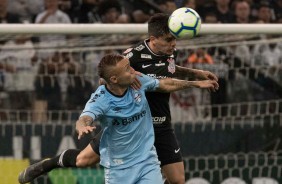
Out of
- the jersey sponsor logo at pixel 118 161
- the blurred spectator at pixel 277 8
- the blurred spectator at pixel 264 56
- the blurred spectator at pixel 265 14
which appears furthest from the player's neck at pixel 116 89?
the blurred spectator at pixel 277 8

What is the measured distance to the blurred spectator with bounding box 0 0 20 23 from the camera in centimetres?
1044

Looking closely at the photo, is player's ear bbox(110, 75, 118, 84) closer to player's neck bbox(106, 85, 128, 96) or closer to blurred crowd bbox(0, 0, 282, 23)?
player's neck bbox(106, 85, 128, 96)

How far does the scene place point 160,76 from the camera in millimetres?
7172

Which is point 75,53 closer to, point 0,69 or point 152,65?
point 0,69

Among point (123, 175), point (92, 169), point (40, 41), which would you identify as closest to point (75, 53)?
point (40, 41)

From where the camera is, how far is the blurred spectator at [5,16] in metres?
10.4

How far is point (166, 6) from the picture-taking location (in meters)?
11.4

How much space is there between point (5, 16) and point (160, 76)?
12.7 feet

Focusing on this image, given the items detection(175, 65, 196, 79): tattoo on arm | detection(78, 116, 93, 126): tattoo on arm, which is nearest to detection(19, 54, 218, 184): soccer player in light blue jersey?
detection(78, 116, 93, 126): tattoo on arm

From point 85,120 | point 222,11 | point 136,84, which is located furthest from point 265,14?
point 85,120

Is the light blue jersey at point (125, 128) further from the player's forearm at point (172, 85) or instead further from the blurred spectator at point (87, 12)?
the blurred spectator at point (87, 12)

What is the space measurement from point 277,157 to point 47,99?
8.24ft

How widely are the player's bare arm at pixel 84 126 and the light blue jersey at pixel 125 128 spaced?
0.31m

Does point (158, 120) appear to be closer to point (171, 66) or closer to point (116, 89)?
point (171, 66)
